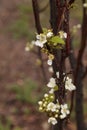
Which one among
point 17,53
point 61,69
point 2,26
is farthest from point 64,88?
point 2,26

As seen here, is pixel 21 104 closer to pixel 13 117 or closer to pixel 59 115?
pixel 13 117

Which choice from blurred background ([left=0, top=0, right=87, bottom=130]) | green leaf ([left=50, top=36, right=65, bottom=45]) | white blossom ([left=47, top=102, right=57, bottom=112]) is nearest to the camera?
green leaf ([left=50, top=36, right=65, bottom=45])

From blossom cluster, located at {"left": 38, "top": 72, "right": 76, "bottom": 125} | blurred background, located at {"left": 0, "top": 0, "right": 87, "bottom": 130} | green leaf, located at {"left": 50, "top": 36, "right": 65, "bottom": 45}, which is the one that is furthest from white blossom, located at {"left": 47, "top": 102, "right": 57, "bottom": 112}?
blurred background, located at {"left": 0, "top": 0, "right": 87, "bottom": 130}

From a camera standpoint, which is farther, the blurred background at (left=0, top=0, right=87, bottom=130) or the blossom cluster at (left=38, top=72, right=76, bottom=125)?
the blurred background at (left=0, top=0, right=87, bottom=130)

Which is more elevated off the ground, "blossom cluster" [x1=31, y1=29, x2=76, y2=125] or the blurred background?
the blurred background

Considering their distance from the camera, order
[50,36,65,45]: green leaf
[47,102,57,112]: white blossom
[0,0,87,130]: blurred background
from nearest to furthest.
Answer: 1. [50,36,65,45]: green leaf
2. [47,102,57,112]: white blossom
3. [0,0,87,130]: blurred background

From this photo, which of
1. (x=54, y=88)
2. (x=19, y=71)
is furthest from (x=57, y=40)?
(x=19, y=71)

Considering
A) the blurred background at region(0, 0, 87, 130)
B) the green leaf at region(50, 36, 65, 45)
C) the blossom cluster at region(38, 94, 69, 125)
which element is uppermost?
the blurred background at region(0, 0, 87, 130)

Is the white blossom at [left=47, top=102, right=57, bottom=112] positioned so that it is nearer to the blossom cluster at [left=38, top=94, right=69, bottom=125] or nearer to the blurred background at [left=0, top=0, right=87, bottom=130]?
the blossom cluster at [left=38, top=94, right=69, bottom=125]
